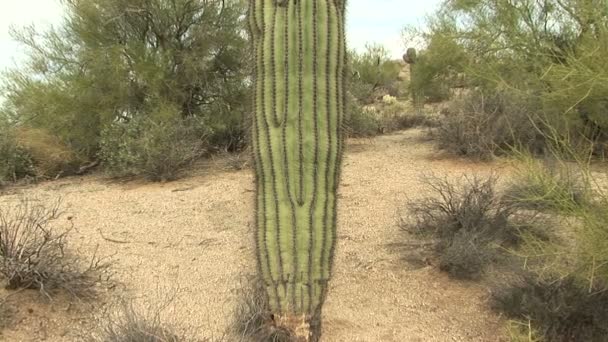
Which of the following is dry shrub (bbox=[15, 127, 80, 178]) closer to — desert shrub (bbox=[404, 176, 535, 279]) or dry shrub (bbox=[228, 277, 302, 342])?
desert shrub (bbox=[404, 176, 535, 279])

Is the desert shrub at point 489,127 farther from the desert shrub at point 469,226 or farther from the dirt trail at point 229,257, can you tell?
the desert shrub at point 469,226

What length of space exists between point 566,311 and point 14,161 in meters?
9.14

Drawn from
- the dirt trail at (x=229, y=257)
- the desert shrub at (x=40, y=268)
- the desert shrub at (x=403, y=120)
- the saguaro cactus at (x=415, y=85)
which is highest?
the saguaro cactus at (x=415, y=85)

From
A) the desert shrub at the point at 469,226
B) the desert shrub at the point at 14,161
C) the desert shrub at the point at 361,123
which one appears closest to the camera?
the desert shrub at the point at 469,226

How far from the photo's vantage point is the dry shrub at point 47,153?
10.8 m

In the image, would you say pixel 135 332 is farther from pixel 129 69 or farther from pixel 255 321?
pixel 129 69

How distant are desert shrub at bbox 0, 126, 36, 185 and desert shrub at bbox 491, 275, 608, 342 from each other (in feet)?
28.3

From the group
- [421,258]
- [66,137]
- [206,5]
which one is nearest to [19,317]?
[421,258]

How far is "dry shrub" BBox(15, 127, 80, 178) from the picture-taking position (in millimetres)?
10773

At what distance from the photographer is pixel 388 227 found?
6.67 metres

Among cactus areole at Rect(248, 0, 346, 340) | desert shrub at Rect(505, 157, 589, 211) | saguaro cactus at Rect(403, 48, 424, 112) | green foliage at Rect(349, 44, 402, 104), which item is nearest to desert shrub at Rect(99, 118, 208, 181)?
cactus areole at Rect(248, 0, 346, 340)

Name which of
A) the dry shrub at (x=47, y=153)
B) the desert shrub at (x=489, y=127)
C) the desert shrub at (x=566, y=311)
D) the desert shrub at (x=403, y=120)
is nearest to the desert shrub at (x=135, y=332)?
the desert shrub at (x=566, y=311)

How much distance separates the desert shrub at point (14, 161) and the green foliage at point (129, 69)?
0.79 m

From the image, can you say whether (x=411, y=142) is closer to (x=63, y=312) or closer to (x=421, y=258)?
(x=421, y=258)
